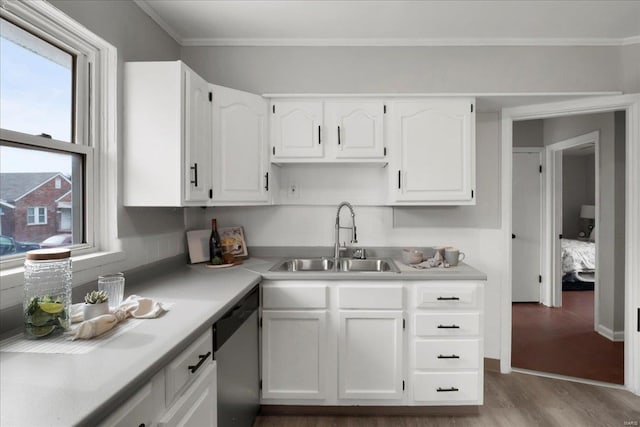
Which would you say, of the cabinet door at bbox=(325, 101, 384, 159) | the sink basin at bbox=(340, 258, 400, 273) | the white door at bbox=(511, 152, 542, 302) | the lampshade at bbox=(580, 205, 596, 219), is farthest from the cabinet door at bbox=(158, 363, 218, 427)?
the lampshade at bbox=(580, 205, 596, 219)

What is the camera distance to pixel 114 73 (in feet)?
6.18

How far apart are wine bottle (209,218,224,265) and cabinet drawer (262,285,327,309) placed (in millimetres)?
487

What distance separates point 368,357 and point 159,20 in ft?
8.22

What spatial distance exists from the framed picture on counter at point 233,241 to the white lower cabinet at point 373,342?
1.90 feet

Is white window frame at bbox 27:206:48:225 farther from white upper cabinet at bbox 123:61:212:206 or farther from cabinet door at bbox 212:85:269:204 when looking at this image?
cabinet door at bbox 212:85:269:204

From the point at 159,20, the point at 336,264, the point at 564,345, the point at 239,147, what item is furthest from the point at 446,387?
the point at 159,20

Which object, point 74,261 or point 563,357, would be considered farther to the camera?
point 563,357

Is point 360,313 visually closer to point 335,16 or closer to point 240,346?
point 240,346

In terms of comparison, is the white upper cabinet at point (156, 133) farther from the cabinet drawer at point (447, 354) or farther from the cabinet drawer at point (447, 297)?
the cabinet drawer at point (447, 354)

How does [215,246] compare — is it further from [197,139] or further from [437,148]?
[437,148]

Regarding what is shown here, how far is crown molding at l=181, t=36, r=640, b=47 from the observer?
262cm

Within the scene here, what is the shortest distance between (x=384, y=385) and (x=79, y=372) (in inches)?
68.0

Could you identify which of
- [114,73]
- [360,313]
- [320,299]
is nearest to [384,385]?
[360,313]

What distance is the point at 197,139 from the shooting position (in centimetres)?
209
